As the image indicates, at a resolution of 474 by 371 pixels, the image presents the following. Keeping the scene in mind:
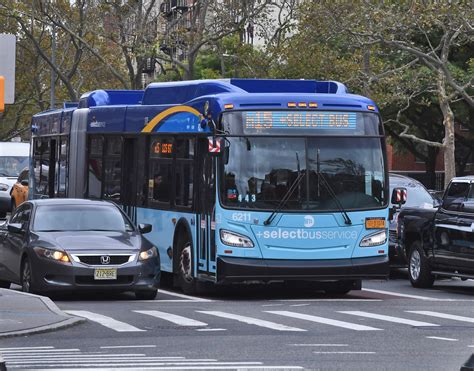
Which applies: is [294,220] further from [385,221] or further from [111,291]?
[111,291]

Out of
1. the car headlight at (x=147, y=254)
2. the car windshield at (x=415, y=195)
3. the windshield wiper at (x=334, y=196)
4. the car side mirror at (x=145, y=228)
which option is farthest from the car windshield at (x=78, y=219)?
the car windshield at (x=415, y=195)

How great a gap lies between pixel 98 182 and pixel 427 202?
638 cm

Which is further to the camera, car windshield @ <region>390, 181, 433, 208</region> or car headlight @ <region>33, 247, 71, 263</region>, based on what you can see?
car windshield @ <region>390, 181, 433, 208</region>

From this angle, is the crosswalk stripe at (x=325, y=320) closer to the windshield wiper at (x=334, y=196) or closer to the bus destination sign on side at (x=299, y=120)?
the windshield wiper at (x=334, y=196)

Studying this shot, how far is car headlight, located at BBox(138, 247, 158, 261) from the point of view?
20.0 metres

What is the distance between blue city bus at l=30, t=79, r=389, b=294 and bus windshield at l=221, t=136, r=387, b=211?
0.01 m

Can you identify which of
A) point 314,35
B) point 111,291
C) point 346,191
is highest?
point 314,35

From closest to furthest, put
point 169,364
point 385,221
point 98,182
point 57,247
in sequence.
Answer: point 169,364, point 57,247, point 385,221, point 98,182

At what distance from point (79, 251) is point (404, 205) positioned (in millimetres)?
9537

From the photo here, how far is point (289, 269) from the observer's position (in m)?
20.3

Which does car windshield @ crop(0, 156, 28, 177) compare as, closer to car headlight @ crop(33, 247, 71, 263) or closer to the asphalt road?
the asphalt road

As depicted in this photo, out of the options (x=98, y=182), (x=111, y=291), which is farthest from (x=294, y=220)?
(x=98, y=182)

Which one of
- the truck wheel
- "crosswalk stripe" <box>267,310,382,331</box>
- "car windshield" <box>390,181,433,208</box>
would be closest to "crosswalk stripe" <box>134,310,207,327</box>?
"crosswalk stripe" <box>267,310,382,331</box>

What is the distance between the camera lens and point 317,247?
20484 mm
